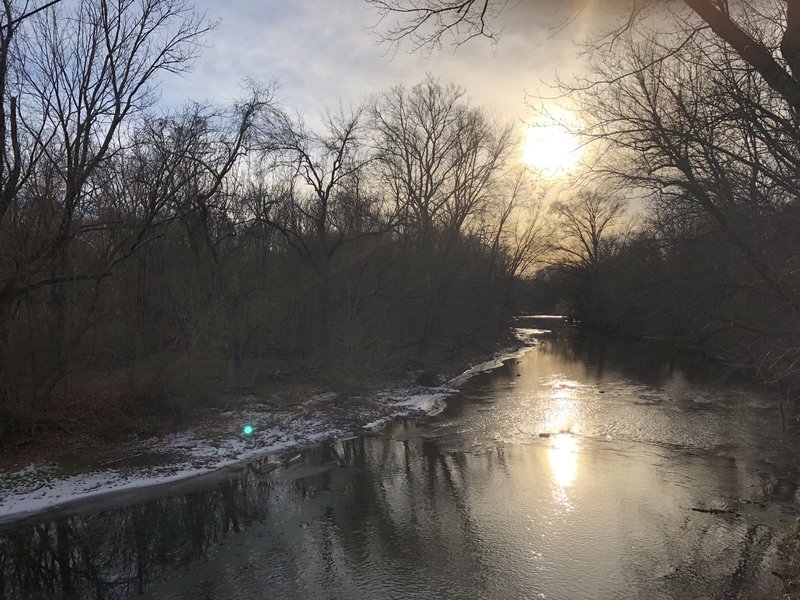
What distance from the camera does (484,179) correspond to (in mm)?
38625

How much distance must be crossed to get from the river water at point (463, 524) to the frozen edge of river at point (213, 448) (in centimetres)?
76

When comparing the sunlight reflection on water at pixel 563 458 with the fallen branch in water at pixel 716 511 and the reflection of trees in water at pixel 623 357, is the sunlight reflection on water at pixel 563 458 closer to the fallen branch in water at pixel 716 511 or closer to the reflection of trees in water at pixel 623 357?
the fallen branch in water at pixel 716 511

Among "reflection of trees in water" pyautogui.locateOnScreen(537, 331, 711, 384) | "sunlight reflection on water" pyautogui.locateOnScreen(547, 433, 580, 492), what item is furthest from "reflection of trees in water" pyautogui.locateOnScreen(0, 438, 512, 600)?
"reflection of trees in water" pyautogui.locateOnScreen(537, 331, 711, 384)

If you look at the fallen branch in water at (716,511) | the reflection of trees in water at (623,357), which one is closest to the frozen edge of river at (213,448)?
the fallen branch in water at (716,511)

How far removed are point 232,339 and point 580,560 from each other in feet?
47.8

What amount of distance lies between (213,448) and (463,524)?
23.1 ft

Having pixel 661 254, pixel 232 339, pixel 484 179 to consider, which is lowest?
pixel 232 339

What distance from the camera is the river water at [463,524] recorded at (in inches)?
262

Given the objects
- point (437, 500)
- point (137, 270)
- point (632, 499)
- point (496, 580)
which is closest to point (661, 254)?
point (632, 499)

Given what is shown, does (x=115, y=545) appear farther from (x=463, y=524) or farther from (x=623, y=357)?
(x=623, y=357)

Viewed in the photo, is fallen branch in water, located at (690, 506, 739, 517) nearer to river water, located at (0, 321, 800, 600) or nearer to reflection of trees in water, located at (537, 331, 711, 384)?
river water, located at (0, 321, 800, 600)

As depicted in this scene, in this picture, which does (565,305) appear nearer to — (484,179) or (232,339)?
(484,179)

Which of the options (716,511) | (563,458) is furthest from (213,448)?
(716,511)

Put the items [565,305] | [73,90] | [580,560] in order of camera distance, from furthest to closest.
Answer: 1. [565,305]
2. [73,90]
3. [580,560]
